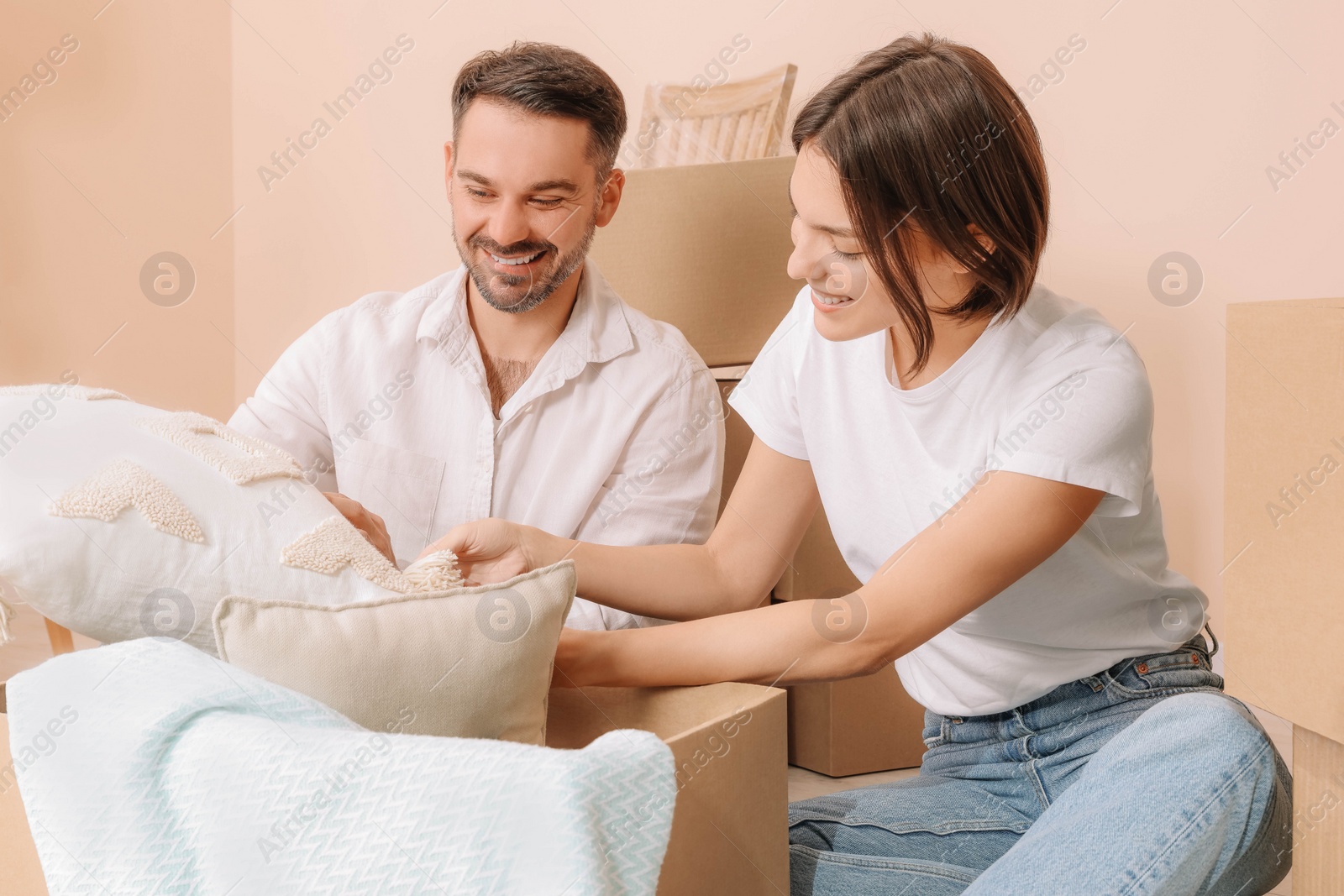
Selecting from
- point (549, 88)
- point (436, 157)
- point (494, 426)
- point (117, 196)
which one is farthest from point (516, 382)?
point (117, 196)

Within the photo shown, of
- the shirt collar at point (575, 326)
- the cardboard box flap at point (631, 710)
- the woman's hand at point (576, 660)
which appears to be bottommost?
the cardboard box flap at point (631, 710)

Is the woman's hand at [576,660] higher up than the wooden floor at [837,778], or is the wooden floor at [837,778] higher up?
the woman's hand at [576,660]

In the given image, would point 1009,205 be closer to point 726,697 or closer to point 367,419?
point 726,697

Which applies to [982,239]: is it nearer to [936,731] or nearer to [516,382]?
[936,731]

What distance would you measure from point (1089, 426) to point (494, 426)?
2.27ft

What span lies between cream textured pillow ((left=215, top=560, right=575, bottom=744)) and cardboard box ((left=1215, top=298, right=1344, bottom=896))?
43 centimetres

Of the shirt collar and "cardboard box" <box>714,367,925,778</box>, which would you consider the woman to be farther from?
"cardboard box" <box>714,367,925,778</box>

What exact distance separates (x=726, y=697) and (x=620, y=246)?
3.15 feet

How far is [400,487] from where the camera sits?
Result: 1.30 m

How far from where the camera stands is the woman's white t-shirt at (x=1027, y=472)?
86cm

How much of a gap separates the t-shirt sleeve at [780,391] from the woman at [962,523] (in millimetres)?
85

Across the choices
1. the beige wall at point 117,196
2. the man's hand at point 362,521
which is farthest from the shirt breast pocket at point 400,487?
the beige wall at point 117,196

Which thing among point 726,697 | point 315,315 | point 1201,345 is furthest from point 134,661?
point 315,315

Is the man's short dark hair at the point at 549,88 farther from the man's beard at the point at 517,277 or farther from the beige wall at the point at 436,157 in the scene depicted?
the beige wall at the point at 436,157
